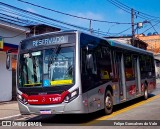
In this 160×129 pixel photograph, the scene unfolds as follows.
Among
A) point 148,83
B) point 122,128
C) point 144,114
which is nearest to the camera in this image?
point 122,128

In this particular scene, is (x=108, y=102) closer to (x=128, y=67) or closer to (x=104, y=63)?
(x=104, y=63)

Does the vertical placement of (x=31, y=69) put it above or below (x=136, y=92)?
above

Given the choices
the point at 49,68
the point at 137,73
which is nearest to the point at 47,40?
the point at 49,68

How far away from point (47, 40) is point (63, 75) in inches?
57.2

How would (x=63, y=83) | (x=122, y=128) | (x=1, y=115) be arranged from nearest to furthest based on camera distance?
(x=122, y=128) < (x=63, y=83) < (x=1, y=115)

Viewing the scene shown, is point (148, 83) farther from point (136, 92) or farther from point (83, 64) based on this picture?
point (83, 64)

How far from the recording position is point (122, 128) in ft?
28.8

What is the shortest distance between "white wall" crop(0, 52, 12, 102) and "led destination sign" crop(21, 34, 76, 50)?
26.7 feet

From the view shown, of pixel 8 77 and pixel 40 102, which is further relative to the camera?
pixel 8 77

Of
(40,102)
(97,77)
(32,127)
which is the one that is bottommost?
(32,127)

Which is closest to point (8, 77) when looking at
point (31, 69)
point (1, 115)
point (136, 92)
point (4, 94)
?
point (4, 94)

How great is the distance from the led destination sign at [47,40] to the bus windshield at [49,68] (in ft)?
0.86

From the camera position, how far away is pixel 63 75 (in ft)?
32.5

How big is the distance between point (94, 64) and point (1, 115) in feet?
16.1
